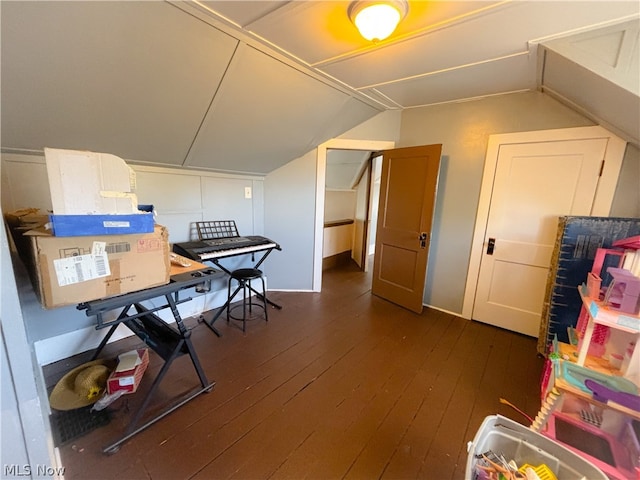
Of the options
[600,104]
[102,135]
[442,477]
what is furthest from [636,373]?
[102,135]

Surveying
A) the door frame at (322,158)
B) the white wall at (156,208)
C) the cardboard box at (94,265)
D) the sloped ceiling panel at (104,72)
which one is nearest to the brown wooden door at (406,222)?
the door frame at (322,158)

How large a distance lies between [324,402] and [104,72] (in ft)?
7.76

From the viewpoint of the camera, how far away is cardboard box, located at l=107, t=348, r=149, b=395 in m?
1.62

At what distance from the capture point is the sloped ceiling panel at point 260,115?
1835 mm

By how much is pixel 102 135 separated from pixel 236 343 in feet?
6.18

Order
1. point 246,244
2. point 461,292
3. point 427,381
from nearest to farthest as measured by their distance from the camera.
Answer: point 427,381 < point 246,244 < point 461,292

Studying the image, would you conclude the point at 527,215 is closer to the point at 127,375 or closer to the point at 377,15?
the point at 377,15

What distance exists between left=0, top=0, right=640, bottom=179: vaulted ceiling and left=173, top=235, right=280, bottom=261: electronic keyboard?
2.57 feet

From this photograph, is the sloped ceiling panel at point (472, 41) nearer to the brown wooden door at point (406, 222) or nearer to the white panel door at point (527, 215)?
the brown wooden door at point (406, 222)

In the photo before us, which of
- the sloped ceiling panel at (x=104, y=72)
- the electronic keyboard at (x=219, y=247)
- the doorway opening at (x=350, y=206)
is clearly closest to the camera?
the sloped ceiling panel at (x=104, y=72)

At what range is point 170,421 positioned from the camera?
5.04 feet

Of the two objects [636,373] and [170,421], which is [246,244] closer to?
[170,421]

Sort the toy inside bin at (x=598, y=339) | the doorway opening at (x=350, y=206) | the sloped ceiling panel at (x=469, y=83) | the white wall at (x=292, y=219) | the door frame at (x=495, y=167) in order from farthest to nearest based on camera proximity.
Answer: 1. the doorway opening at (x=350, y=206)
2. the white wall at (x=292, y=219)
3. the door frame at (x=495, y=167)
4. the sloped ceiling panel at (x=469, y=83)
5. the toy inside bin at (x=598, y=339)

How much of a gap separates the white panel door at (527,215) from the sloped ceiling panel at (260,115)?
1654 millimetres
